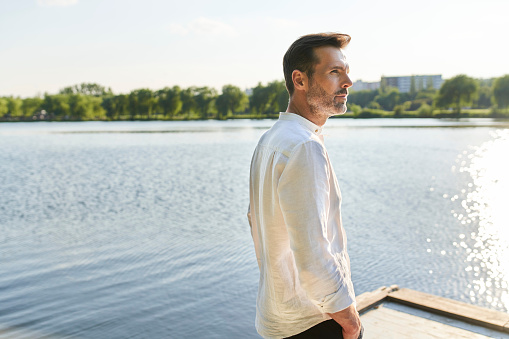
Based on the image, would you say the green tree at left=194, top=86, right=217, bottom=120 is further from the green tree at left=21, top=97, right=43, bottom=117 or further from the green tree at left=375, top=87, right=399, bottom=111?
the green tree at left=21, top=97, right=43, bottom=117

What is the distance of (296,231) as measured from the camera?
5.39 ft

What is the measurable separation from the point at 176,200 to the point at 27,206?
4339 millimetres

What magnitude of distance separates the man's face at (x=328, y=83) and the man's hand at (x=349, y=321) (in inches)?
30.3

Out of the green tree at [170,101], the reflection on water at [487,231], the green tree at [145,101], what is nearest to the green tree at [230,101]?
the green tree at [170,101]

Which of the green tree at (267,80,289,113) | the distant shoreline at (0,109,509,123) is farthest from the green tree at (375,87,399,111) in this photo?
the green tree at (267,80,289,113)

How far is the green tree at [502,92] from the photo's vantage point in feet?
293

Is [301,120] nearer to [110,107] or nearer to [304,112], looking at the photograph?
[304,112]

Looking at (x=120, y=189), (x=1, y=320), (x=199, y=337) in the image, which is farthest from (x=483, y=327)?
(x=120, y=189)

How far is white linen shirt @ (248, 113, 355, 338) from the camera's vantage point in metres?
1.61

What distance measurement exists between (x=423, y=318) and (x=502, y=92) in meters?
98.0

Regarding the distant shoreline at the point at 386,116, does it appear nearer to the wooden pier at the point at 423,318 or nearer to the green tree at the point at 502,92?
the green tree at the point at 502,92

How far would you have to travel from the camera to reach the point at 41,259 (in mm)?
8820

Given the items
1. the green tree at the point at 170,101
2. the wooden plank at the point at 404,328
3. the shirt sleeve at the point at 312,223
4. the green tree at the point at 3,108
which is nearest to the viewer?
the shirt sleeve at the point at 312,223

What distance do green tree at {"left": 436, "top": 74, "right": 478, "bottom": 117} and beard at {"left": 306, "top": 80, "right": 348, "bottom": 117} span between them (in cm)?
10281
